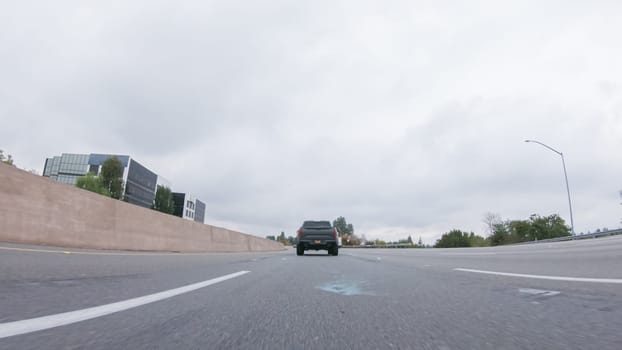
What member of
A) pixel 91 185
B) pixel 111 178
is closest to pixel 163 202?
pixel 111 178

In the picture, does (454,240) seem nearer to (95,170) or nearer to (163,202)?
(163,202)

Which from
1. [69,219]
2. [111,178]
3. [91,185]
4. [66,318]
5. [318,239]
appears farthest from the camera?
[111,178]

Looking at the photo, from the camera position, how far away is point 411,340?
4.99 feet

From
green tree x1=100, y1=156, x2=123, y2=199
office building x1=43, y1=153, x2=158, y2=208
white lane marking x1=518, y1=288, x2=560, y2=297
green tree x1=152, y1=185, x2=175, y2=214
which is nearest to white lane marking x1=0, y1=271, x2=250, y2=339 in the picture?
white lane marking x1=518, y1=288, x2=560, y2=297

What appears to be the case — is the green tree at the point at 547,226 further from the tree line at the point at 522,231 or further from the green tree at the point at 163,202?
the green tree at the point at 163,202

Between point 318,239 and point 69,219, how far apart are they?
11.1m

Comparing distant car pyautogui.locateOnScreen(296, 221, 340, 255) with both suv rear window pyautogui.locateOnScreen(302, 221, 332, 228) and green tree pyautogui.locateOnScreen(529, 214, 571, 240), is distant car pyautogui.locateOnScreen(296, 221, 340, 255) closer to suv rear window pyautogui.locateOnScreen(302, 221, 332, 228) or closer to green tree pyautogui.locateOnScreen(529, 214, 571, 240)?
suv rear window pyautogui.locateOnScreen(302, 221, 332, 228)

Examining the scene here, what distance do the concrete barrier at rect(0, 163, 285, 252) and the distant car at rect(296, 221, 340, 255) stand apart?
644 cm

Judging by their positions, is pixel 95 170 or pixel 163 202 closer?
pixel 163 202

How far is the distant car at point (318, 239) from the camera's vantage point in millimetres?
17797

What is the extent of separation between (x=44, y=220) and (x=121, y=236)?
3018mm

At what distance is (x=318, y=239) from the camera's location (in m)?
18.0

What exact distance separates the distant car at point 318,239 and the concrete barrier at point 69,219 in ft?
21.1

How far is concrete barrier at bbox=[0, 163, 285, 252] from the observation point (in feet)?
28.3
